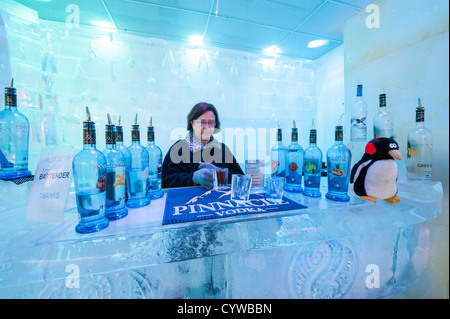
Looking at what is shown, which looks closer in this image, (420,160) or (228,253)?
(228,253)

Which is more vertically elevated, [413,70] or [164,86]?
[164,86]

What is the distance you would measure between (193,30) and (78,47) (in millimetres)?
1329

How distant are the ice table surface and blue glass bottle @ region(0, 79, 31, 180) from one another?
0.50 feet

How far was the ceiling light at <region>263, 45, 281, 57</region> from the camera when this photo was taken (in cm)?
225

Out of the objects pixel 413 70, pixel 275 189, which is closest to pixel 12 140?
pixel 275 189

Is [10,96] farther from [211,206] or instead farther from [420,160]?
[420,160]

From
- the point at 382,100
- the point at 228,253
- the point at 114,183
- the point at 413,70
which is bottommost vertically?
the point at 228,253

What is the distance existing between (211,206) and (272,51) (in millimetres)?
2483

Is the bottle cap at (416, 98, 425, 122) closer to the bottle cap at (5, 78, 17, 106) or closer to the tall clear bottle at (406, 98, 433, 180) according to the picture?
the tall clear bottle at (406, 98, 433, 180)

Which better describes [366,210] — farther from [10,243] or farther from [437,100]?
[10,243]

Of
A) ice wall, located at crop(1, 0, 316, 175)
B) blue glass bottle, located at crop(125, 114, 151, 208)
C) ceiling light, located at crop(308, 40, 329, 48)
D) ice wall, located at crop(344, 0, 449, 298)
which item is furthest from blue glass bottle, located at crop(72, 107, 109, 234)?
ceiling light, located at crop(308, 40, 329, 48)

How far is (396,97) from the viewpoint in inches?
35.6

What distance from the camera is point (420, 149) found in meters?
0.77
